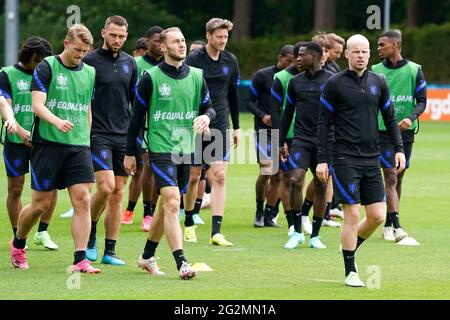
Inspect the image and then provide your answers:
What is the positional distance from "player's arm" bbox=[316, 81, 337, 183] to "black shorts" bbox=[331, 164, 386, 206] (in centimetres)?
11

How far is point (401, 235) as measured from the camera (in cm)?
1404

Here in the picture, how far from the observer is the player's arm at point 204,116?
10961 mm

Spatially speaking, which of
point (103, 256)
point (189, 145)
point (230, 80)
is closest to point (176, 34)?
point (189, 145)

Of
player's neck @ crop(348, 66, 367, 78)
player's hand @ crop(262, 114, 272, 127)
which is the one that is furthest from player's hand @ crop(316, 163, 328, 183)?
player's hand @ crop(262, 114, 272, 127)

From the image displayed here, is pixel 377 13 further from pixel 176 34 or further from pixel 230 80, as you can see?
pixel 176 34

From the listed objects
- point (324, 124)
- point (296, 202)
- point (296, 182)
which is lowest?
point (296, 202)

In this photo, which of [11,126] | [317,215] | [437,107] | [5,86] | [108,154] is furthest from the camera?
[437,107]

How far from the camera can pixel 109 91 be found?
12.5 m

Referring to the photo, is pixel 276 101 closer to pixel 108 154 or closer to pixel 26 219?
pixel 108 154

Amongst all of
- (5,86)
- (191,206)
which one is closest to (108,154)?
(5,86)

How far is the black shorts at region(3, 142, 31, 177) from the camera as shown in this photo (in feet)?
42.2

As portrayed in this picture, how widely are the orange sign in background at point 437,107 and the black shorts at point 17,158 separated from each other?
3018cm

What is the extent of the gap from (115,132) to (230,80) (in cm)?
252

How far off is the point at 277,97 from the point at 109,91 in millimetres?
3395
